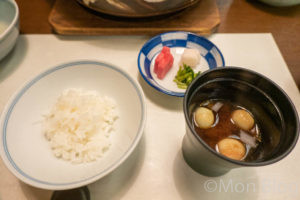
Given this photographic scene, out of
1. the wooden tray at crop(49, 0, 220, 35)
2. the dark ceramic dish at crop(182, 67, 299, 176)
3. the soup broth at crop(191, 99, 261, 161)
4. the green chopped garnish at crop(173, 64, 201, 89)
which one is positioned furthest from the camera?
the wooden tray at crop(49, 0, 220, 35)

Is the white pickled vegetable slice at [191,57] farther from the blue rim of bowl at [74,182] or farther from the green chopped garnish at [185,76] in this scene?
the blue rim of bowl at [74,182]

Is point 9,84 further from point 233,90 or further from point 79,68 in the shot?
point 233,90

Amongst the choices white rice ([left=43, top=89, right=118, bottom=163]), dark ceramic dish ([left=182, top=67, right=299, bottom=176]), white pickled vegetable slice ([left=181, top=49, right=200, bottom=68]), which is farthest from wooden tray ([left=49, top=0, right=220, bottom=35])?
dark ceramic dish ([left=182, top=67, right=299, bottom=176])

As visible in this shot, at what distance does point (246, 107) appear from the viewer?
886 millimetres

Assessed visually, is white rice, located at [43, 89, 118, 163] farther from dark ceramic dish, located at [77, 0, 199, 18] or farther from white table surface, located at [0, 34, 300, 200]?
dark ceramic dish, located at [77, 0, 199, 18]

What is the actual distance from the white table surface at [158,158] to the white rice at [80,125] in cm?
14

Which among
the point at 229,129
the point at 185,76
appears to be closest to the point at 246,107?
the point at 229,129

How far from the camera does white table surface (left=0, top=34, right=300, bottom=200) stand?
871 millimetres

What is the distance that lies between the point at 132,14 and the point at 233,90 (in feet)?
2.60

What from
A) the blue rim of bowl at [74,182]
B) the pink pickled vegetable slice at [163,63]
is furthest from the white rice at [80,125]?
the pink pickled vegetable slice at [163,63]

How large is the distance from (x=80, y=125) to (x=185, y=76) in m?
0.61

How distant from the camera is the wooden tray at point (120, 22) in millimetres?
1412

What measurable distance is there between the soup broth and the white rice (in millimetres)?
408

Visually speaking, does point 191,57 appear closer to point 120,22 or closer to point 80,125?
point 120,22
